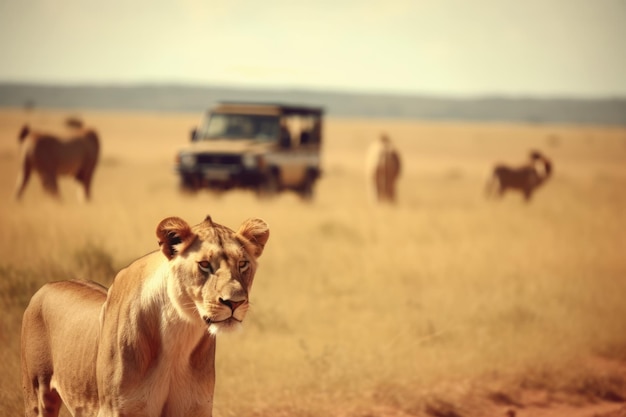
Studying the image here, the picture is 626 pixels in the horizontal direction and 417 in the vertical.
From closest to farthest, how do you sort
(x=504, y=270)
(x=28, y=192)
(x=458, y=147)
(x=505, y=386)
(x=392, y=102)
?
(x=505, y=386), (x=504, y=270), (x=28, y=192), (x=458, y=147), (x=392, y=102)

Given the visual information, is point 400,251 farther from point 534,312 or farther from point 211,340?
point 211,340

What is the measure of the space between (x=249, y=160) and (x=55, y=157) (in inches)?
133

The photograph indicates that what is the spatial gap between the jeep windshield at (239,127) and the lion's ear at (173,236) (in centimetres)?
1495

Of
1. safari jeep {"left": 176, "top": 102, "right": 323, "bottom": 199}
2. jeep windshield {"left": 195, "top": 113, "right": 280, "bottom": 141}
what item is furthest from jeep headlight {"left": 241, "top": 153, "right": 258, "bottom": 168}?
jeep windshield {"left": 195, "top": 113, "right": 280, "bottom": 141}

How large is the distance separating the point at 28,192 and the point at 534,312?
11.1 m

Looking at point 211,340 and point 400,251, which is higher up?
point 211,340

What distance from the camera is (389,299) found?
10664mm

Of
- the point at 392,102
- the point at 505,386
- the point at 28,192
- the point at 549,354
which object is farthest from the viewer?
the point at 392,102

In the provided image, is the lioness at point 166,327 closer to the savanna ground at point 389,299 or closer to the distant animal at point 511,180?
the savanna ground at point 389,299

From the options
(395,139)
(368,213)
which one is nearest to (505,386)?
(368,213)

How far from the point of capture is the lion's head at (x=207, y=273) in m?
3.86

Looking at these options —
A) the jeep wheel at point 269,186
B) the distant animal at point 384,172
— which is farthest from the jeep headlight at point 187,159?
the distant animal at point 384,172

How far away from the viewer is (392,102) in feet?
647

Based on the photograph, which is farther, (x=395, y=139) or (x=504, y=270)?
(x=395, y=139)
